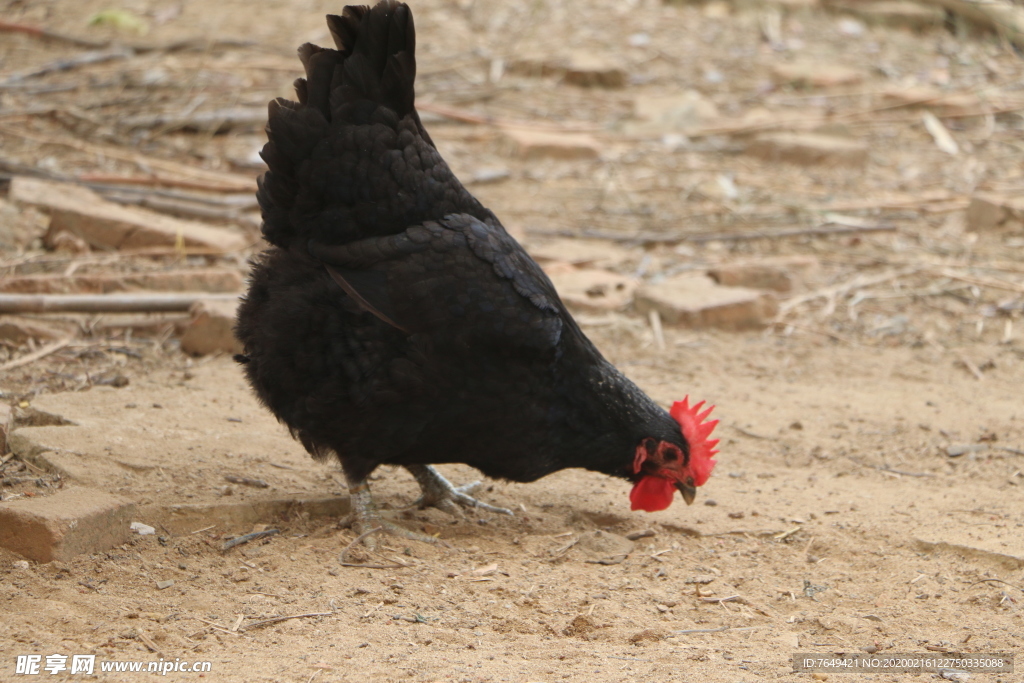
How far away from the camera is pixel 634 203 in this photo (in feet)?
25.6

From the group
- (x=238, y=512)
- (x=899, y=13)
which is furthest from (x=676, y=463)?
(x=899, y=13)

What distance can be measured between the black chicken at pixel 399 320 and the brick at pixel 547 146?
4902mm

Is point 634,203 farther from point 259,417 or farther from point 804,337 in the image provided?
point 259,417

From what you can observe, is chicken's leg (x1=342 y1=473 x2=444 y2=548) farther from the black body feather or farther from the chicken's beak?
the chicken's beak

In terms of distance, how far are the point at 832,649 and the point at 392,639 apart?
4.35 ft

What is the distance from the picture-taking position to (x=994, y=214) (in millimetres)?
7258

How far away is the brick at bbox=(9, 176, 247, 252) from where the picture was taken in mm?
5621

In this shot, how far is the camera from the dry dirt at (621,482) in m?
2.83

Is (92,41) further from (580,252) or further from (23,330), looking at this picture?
(580,252)

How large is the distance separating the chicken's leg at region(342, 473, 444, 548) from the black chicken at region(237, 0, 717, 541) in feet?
0.04

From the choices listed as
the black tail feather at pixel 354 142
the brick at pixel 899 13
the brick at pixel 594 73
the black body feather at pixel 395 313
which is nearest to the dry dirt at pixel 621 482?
the black body feather at pixel 395 313

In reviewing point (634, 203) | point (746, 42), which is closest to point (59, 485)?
point (634, 203)

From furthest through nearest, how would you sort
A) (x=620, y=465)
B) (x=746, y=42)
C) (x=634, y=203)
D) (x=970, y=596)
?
1. (x=746, y=42)
2. (x=634, y=203)
3. (x=620, y=465)
4. (x=970, y=596)

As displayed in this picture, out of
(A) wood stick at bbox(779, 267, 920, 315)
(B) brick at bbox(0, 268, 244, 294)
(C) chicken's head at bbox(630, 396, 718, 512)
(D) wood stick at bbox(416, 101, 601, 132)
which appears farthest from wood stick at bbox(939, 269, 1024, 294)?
(B) brick at bbox(0, 268, 244, 294)
